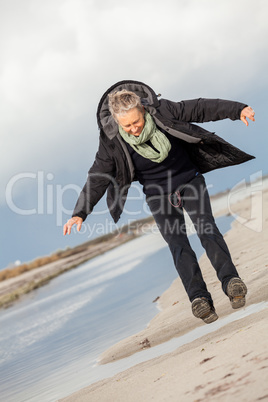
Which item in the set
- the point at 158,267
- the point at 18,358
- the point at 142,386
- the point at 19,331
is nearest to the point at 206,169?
the point at 142,386

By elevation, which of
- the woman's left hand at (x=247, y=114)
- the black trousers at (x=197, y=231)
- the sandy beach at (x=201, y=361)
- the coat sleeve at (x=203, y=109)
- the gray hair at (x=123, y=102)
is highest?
the gray hair at (x=123, y=102)

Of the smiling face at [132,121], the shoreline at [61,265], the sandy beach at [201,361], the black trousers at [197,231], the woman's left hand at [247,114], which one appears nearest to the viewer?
the sandy beach at [201,361]

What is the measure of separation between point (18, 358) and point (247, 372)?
6.43m

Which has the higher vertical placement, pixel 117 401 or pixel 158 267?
pixel 158 267

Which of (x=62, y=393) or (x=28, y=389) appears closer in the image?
(x=62, y=393)

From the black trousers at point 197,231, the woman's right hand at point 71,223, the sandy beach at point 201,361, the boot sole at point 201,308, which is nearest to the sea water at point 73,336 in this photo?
the sandy beach at point 201,361

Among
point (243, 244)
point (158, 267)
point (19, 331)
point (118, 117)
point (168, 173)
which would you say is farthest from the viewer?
point (158, 267)

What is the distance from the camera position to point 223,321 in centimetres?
549

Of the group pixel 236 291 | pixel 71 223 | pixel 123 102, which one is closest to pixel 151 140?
pixel 123 102

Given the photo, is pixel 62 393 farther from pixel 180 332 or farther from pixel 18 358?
pixel 18 358

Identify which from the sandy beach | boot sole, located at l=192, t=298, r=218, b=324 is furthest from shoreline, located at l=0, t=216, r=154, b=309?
boot sole, located at l=192, t=298, r=218, b=324

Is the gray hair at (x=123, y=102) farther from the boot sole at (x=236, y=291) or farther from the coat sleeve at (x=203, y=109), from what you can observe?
the boot sole at (x=236, y=291)

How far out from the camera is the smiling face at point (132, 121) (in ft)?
15.8

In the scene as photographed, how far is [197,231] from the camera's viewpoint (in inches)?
206
